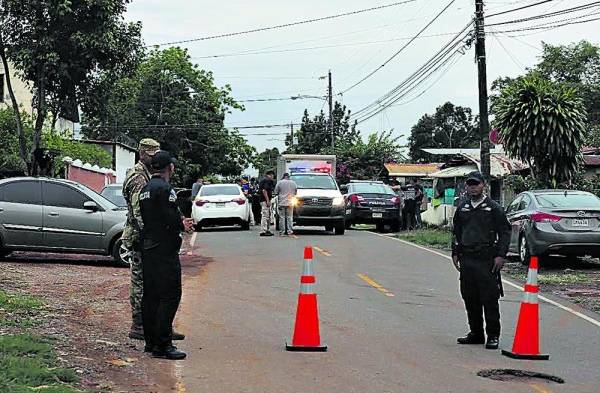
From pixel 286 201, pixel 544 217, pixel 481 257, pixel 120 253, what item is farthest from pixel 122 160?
pixel 481 257

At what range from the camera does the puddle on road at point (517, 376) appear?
7957 millimetres

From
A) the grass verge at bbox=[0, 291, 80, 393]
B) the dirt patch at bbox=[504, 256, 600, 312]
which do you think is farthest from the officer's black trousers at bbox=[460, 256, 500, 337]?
the grass verge at bbox=[0, 291, 80, 393]

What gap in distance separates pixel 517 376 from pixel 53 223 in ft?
34.1

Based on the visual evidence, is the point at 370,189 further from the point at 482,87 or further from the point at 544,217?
the point at 544,217

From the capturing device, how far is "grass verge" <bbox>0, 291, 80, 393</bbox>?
642 cm

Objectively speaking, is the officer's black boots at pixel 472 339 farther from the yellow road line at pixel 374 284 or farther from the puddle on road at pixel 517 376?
the yellow road line at pixel 374 284

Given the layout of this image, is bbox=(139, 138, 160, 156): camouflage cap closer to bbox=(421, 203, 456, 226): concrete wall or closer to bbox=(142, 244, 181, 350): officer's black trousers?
bbox=(142, 244, 181, 350): officer's black trousers

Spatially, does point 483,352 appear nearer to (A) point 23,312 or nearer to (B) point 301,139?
(A) point 23,312

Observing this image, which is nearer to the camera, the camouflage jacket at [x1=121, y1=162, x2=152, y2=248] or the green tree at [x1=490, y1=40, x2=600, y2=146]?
the camouflage jacket at [x1=121, y1=162, x2=152, y2=248]

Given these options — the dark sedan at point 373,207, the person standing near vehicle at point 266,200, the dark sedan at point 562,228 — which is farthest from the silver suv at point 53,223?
the dark sedan at point 373,207

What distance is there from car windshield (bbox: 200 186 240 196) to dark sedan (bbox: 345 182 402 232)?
12.5ft

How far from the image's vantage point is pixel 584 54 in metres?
62.8

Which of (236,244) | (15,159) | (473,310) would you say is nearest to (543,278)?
(473,310)

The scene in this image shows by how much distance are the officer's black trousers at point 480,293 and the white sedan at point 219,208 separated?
59.8 feet
